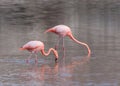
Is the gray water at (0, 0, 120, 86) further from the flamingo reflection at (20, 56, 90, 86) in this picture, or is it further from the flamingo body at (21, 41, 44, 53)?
the flamingo body at (21, 41, 44, 53)

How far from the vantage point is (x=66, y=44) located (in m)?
15.1

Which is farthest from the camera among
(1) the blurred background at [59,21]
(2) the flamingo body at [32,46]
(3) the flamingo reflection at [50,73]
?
(1) the blurred background at [59,21]

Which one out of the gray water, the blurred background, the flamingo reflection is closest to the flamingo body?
the gray water

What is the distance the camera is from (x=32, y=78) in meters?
10.8

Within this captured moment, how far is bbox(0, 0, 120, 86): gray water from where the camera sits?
426 inches

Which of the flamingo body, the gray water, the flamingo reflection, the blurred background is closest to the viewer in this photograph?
the flamingo reflection

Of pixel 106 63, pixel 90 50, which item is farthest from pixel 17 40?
pixel 106 63

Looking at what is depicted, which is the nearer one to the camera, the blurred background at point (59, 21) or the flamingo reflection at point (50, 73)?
the flamingo reflection at point (50, 73)

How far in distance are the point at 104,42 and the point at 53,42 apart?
1.61 meters

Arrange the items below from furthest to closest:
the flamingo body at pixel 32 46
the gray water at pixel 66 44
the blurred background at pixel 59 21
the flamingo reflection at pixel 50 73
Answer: the blurred background at pixel 59 21
the flamingo body at pixel 32 46
the gray water at pixel 66 44
the flamingo reflection at pixel 50 73

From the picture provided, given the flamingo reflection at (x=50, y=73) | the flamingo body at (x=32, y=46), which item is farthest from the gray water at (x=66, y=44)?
the flamingo body at (x=32, y=46)

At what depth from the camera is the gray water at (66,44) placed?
1083 centimetres

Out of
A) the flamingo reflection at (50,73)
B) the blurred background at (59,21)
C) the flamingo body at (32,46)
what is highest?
the blurred background at (59,21)

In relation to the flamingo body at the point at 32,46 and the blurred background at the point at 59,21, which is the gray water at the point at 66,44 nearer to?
the blurred background at the point at 59,21
